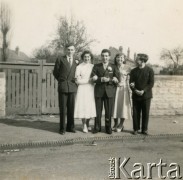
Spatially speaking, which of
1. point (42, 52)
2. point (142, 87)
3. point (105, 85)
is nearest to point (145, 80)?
point (142, 87)

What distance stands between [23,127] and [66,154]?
2883mm

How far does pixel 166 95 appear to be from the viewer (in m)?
12.9

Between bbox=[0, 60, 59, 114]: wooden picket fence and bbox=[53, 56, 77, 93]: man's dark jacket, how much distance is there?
11.9 feet

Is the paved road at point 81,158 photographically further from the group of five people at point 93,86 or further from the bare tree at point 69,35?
the bare tree at point 69,35

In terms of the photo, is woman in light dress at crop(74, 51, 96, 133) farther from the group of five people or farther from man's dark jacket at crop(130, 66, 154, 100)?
man's dark jacket at crop(130, 66, 154, 100)

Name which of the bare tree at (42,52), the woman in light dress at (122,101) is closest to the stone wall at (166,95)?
the woman in light dress at (122,101)

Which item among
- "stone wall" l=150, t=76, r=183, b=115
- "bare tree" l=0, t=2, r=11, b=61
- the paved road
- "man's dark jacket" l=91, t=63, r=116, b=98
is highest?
"bare tree" l=0, t=2, r=11, b=61

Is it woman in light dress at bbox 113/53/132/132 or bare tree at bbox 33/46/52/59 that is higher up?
bare tree at bbox 33/46/52/59

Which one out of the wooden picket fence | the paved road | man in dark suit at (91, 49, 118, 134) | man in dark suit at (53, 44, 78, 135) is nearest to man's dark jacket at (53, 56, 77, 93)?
man in dark suit at (53, 44, 78, 135)

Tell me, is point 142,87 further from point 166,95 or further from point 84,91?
point 166,95

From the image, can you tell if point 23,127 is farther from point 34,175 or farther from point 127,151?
point 34,175

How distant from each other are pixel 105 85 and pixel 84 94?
550 mm

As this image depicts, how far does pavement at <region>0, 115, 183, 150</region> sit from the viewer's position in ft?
25.4

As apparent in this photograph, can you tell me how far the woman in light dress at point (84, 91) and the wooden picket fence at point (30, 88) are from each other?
3.67m
